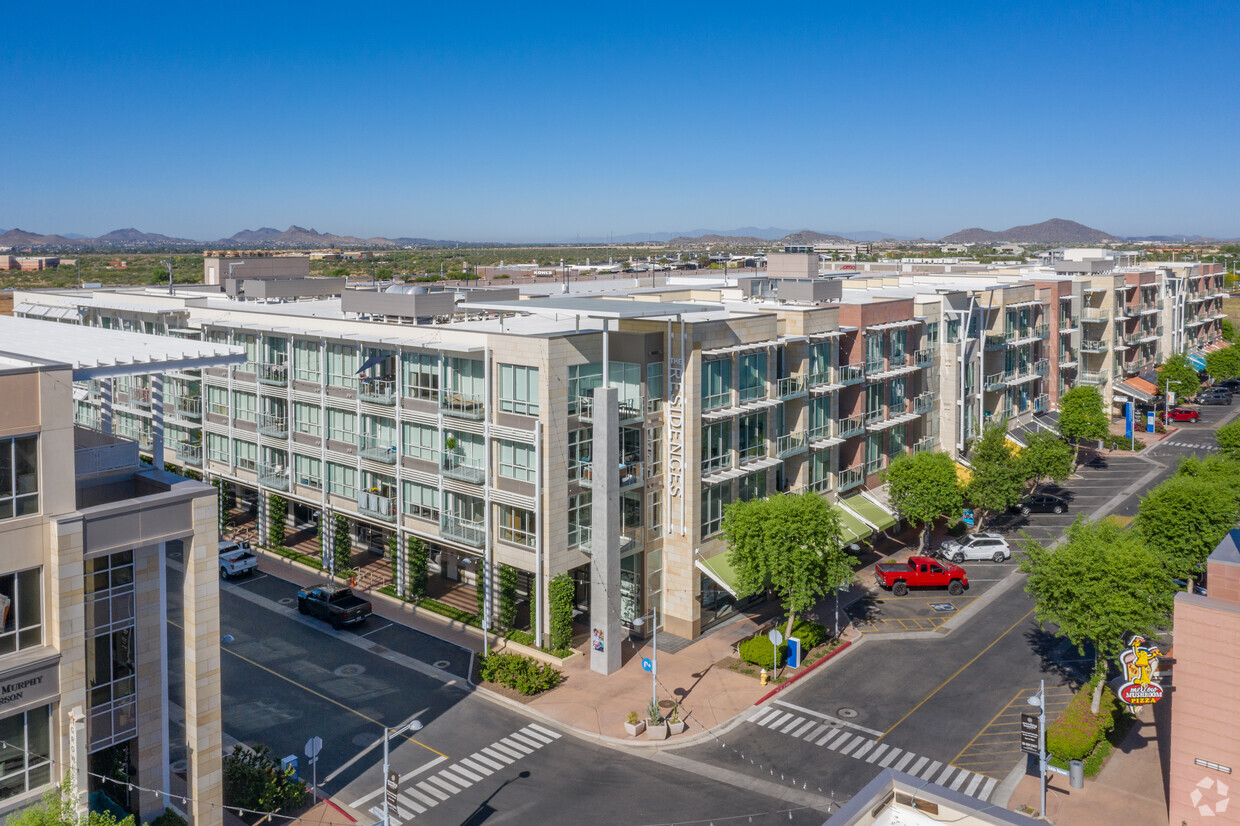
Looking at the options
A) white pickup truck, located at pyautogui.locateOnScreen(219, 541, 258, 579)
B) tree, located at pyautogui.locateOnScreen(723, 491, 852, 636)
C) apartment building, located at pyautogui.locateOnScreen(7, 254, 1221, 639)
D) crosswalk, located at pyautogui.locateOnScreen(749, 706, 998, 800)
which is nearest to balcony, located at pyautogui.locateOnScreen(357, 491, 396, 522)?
apartment building, located at pyautogui.locateOnScreen(7, 254, 1221, 639)

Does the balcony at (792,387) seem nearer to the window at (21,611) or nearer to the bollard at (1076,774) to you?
the bollard at (1076,774)

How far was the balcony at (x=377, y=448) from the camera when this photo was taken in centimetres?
4866

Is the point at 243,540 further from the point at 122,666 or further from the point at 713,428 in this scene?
the point at 122,666

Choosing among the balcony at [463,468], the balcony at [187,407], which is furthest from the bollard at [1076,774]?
the balcony at [187,407]

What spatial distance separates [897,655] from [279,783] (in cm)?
2499

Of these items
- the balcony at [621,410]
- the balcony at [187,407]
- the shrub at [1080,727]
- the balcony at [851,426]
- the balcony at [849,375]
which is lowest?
Result: the shrub at [1080,727]

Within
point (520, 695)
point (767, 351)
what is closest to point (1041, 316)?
point (767, 351)

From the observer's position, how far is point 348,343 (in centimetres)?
5062

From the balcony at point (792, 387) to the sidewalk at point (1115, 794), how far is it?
21.0m

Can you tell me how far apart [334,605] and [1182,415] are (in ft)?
273

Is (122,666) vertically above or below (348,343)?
below

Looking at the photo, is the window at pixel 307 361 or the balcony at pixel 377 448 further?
the window at pixel 307 361

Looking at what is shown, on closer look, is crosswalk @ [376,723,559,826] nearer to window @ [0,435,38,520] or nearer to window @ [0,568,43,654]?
window @ [0,568,43,654]

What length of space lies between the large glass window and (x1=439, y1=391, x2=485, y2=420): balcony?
4.46 feet
